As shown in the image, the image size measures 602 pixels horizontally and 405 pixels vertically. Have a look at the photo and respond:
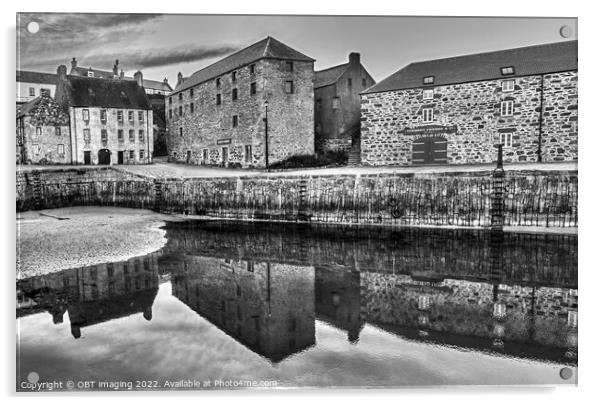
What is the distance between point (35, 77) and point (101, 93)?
4.08ft

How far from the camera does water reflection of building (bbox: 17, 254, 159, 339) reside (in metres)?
4.37

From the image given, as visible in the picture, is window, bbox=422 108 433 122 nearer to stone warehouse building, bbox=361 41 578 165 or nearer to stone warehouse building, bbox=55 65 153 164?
stone warehouse building, bbox=361 41 578 165

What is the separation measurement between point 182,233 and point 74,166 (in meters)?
2.11

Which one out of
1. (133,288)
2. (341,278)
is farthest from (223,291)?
(341,278)

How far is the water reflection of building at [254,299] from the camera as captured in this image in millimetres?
3949

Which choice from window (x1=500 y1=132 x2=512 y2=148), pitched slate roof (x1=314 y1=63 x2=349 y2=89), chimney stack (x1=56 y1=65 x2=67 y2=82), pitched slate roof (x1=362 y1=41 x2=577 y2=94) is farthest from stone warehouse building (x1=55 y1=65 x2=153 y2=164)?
window (x1=500 y1=132 x2=512 y2=148)

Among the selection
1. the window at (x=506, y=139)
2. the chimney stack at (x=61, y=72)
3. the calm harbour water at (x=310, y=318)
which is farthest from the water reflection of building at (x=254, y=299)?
the window at (x=506, y=139)

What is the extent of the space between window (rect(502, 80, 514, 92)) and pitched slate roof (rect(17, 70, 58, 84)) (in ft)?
19.9

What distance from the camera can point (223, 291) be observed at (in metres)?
5.06

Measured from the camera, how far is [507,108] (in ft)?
22.7

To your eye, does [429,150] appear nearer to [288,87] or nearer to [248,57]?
[288,87]

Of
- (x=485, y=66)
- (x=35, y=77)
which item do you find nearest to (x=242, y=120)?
(x=35, y=77)

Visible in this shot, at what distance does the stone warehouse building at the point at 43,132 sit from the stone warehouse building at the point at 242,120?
4.77 ft

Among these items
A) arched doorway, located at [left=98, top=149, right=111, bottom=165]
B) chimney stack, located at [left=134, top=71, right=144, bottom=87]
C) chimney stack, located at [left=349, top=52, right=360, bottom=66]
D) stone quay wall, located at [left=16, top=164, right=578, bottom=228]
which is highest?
chimney stack, located at [left=349, top=52, right=360, bottom=66]
